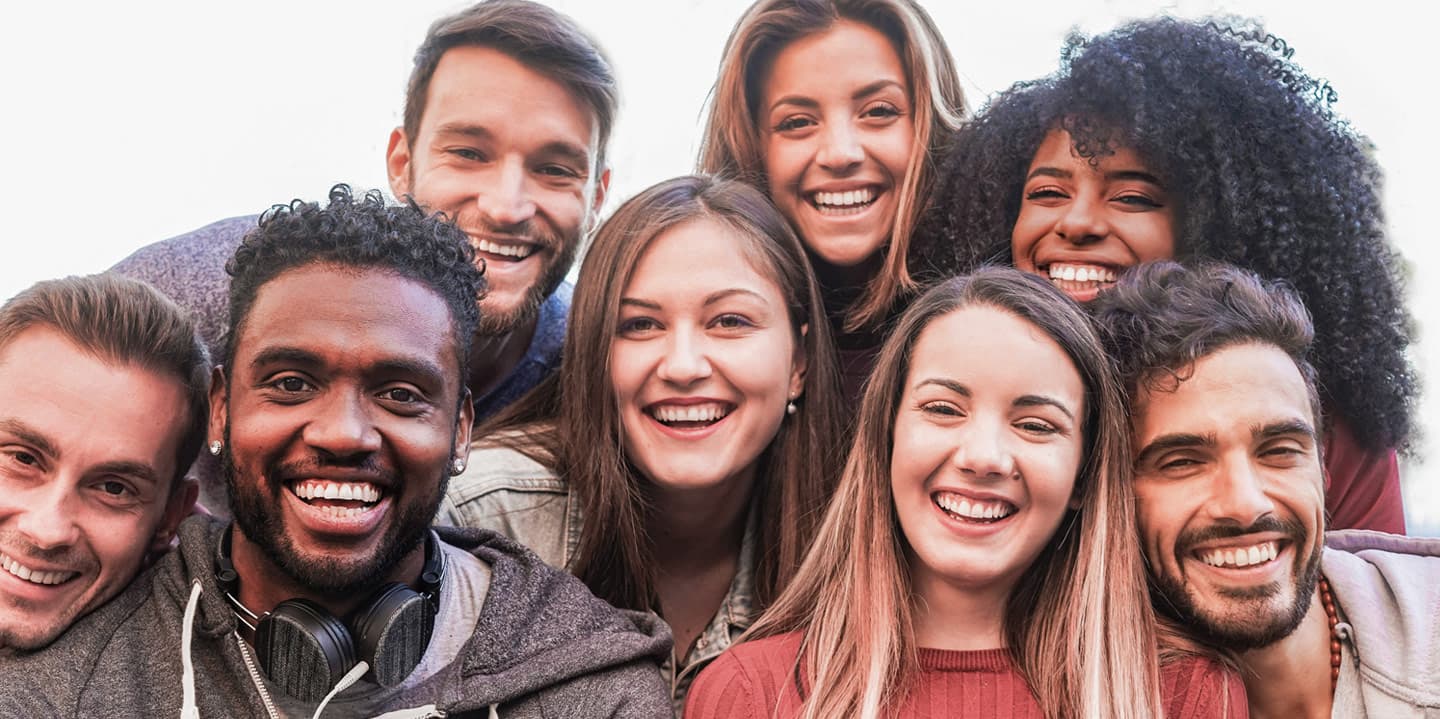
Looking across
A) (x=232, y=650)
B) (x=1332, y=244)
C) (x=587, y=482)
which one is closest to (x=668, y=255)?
(x=587, y=482)

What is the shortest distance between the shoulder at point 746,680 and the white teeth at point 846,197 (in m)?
1.43

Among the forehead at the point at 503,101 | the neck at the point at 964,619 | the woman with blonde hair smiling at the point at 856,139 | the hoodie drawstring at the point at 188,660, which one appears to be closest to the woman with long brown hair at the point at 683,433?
the woman with blonde hair smiling at the point at 856,139

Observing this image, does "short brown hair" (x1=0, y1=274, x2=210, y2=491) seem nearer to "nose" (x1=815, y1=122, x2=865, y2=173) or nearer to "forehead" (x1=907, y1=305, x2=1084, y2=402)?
"forehead" (x1=907, y1=305, x2=1084, y2=402)

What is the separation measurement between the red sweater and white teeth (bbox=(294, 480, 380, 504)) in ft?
2.57

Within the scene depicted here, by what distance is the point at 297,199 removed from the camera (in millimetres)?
2887

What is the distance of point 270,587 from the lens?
2654mm

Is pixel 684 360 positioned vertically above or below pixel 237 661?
above

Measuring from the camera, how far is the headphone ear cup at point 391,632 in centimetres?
251

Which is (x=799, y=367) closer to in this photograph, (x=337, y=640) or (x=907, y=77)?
(x=907, y=77)

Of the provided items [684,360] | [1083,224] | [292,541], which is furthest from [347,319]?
[1083,224]

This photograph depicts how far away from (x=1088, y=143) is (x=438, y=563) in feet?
6.08

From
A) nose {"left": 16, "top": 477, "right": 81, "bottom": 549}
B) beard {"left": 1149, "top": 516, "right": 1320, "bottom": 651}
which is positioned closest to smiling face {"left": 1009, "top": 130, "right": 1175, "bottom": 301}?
beard {"left": 1149, "top": 516, "right": 1320, "bottom": 651}

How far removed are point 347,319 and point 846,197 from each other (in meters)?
1.73

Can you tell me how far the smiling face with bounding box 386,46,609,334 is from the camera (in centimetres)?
388
